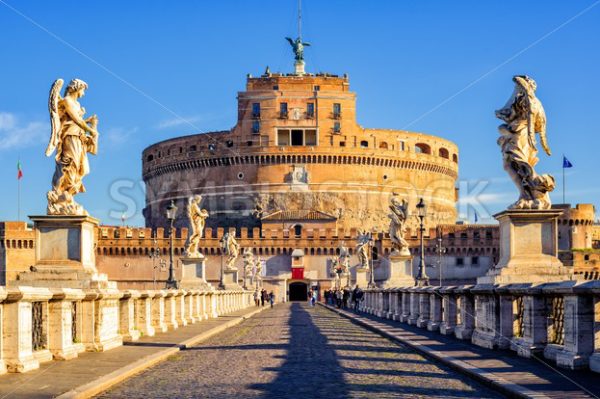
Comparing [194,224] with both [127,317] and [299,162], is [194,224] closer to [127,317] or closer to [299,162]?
[127,317]

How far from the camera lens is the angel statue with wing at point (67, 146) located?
12664mm

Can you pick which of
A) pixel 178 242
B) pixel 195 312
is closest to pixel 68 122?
pixel 195 312

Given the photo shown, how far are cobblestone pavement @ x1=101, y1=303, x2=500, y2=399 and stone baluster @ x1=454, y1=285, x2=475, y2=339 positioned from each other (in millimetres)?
1046

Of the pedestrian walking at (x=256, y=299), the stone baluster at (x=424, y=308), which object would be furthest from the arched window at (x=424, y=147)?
the stone baluster at (x=424, y=308)

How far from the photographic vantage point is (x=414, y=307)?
20938 mm

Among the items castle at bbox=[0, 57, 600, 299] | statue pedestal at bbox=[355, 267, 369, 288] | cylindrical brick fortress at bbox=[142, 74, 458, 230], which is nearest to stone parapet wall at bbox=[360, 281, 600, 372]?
statue pedestal at bbox=[355, 267, 369, 288]

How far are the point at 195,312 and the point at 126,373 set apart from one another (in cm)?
1515

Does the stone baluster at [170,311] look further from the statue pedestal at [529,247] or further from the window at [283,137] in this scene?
the window at [283,137]

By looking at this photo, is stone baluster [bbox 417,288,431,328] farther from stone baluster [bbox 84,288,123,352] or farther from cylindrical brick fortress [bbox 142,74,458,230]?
cylindrical brick fortress [bbox 142,74,458,230]

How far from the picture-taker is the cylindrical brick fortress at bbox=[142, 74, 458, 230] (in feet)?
329

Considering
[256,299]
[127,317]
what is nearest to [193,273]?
[127,317]

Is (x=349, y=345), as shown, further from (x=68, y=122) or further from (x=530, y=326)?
(x=68, y=122)

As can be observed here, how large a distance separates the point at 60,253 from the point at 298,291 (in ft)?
272

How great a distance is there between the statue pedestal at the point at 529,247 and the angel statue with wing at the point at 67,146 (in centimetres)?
589
